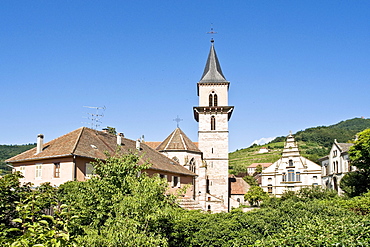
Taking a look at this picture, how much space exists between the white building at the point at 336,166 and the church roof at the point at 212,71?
20.8 meters

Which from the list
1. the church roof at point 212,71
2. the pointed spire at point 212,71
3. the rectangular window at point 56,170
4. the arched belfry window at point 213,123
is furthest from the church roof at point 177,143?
the rectangular window at point 56,170

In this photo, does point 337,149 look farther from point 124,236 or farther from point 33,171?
point 124,236

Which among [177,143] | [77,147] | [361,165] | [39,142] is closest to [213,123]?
[177,143]

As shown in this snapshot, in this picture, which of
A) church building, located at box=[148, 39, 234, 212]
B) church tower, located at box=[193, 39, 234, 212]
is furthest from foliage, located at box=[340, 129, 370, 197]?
church tower, located at box=[193, 39, 234, 212]

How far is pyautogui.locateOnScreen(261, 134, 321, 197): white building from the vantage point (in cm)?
5544

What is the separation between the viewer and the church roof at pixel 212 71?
50938 millimetres

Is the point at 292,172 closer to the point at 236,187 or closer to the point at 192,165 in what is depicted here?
the point at 236,187

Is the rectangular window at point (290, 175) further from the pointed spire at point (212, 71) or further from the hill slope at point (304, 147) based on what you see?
the hill slope at point (304, 147)

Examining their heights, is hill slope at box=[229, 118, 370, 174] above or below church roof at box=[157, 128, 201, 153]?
above

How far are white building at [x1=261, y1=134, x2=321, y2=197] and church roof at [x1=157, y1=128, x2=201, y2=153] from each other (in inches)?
736

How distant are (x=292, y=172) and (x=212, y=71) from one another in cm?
2238

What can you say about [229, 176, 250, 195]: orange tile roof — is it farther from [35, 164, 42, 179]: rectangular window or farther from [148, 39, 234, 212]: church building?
[35, 164, 42, 179]: rectangular window

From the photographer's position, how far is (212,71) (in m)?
51.8

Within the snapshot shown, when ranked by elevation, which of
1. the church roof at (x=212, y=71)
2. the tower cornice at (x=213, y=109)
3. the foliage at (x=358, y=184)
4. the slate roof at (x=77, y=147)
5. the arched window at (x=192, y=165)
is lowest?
the foliage at (x=358, y=184)
